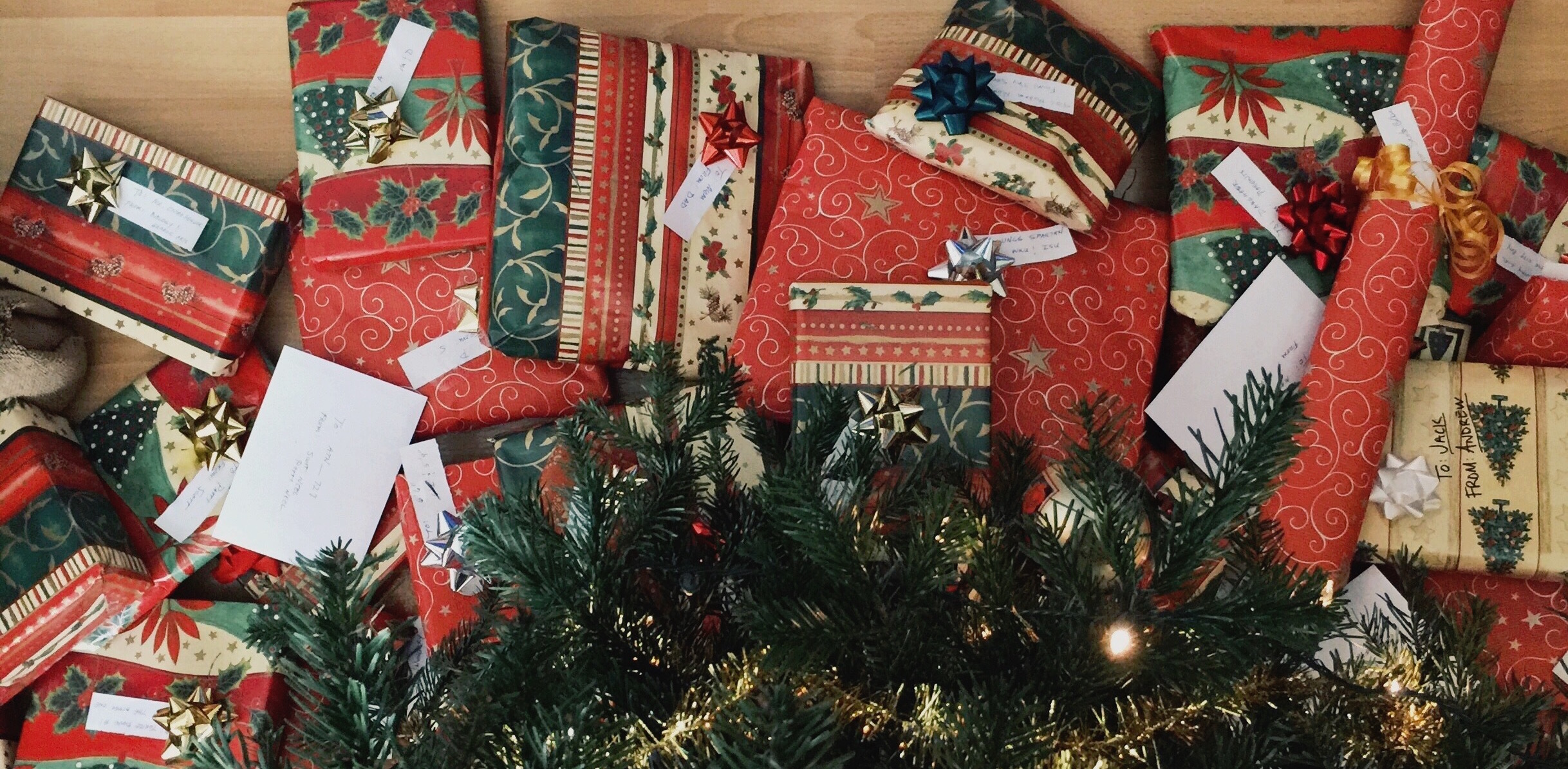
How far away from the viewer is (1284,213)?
135 cm

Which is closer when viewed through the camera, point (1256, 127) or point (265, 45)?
point (1256, 127)

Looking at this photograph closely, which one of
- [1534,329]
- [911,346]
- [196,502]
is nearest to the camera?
[911,346]

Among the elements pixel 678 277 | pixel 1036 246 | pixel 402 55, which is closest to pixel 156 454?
pixel 402 55

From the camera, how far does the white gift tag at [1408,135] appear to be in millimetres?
1312

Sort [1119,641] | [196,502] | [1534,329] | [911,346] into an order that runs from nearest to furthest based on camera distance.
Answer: [1119,641], [911,346], [1534,329], [196,502]

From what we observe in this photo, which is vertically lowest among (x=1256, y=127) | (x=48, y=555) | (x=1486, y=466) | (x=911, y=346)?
(x=48, y=555)

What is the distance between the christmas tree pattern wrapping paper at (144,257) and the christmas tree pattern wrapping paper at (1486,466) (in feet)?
5.42

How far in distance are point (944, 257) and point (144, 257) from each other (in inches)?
46.3

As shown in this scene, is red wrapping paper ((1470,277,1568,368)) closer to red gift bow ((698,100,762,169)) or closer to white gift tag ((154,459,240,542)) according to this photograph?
red gift bow ((698,100,762,169))

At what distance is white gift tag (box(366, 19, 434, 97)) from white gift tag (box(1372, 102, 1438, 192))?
4.59ft

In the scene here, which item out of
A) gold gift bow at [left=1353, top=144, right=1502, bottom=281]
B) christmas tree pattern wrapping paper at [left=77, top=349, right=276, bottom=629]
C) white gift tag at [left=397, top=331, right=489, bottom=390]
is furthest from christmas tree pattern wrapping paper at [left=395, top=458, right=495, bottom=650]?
gold gift bow at [left=1353, top=144, right=1502, bottom=281]

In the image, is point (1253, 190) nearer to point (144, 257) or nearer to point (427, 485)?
point (427, 485)

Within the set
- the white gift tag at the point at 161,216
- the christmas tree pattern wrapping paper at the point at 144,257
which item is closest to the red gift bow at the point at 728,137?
the christmas tree pattern wrapping paper at the point at 144,257

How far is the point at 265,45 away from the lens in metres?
1.54
